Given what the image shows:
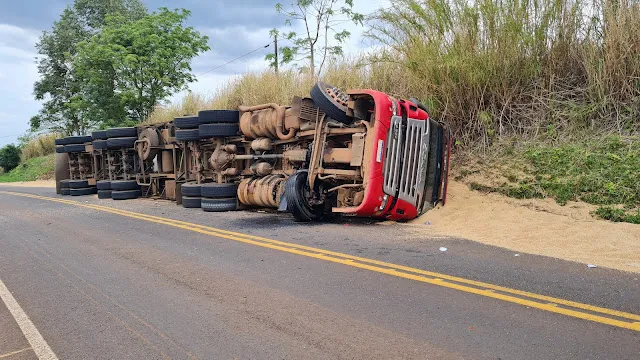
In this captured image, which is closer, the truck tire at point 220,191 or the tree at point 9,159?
the truck tire at point 220,191

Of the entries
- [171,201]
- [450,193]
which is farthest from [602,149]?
[171,201]

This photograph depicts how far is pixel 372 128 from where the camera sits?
24.1ft

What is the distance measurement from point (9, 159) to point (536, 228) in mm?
48813

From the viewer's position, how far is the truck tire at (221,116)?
1056cm

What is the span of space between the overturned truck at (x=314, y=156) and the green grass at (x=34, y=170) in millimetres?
25598

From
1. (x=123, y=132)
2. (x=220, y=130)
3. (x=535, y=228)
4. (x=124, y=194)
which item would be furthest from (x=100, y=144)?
(x=535, y=228)

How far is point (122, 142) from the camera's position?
14398 mm

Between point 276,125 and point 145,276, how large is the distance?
4853mm

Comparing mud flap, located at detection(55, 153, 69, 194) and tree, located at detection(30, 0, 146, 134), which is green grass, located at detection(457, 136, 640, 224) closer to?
mud flap, located at detection(55, 153, 69, 194)

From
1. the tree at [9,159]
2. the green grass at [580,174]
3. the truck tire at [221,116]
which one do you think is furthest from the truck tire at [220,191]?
the tree at [9,159]

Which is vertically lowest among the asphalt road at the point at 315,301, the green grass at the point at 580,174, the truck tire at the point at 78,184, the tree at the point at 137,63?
the asphalt road at the point at 315,301

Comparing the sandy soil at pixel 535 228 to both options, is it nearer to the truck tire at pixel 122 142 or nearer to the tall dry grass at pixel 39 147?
the truck tire at pixel 122 142

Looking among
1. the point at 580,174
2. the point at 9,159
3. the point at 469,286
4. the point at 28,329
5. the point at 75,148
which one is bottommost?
the point at 28,329

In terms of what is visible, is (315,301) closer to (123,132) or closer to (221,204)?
(221,204)
